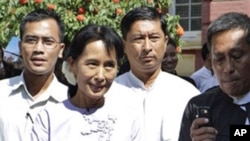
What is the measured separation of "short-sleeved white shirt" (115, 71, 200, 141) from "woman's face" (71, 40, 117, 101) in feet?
1.21

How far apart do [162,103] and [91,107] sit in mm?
590

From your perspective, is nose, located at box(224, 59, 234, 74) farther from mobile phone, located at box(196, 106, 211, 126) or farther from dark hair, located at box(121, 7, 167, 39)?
dark hair, located at box(121, 7, 167, 39)

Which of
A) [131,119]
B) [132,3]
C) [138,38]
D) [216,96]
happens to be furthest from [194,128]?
[132,3]

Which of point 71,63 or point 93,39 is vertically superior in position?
point 93,39

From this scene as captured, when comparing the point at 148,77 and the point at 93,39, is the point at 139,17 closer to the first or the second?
the point at 148,77

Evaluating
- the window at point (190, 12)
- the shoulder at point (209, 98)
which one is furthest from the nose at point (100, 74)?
the window at point (190, 12)

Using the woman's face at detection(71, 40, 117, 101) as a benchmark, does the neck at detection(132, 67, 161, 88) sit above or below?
below

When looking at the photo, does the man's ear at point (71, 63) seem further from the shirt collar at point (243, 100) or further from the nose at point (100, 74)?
the shirt collar at point (243, 100)

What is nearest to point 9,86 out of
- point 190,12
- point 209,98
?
point 209,98

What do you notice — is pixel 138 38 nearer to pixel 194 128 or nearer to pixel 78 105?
pixel 78 105

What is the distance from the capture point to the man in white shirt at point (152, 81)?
3344 millimetres

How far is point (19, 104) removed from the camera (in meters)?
3.36

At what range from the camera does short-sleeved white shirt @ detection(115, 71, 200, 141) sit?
3.33 meters

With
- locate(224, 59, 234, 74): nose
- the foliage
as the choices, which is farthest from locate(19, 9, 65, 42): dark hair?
the foliage
